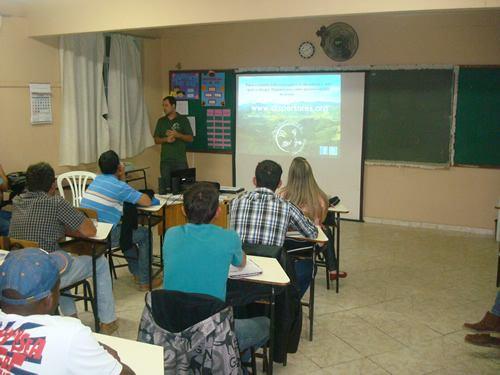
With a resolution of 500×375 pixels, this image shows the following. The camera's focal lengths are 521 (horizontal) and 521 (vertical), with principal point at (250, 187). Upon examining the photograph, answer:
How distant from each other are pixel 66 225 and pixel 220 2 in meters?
2.38

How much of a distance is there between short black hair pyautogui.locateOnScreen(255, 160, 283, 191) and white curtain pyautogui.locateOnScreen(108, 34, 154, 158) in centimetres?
389

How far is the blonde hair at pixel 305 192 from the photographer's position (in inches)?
151

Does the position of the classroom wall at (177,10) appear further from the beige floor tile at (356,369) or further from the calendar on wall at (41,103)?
the beige floor tile at (356,369)

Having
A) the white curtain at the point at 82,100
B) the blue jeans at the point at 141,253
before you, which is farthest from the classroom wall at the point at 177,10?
the blue jeans at the point at 141,253

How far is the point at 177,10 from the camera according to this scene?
4.72 meters

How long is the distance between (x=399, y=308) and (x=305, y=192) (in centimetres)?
122

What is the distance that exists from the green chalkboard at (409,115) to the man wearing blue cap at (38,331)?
214 inches

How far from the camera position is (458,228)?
6332 mm

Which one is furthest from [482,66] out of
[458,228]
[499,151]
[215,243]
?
[215,243]

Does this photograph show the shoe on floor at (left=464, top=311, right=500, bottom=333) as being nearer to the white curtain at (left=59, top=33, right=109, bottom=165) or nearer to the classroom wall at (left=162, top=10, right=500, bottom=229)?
the classroom wall at (left=162, top=10, right=500, bottom=229)

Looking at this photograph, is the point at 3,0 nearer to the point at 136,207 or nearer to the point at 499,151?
the point at 136,207

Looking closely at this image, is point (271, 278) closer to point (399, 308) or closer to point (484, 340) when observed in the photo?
point (484, 340)

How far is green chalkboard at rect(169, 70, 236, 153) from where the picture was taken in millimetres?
7262

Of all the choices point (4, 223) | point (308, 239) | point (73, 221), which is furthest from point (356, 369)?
point (4, 223)
